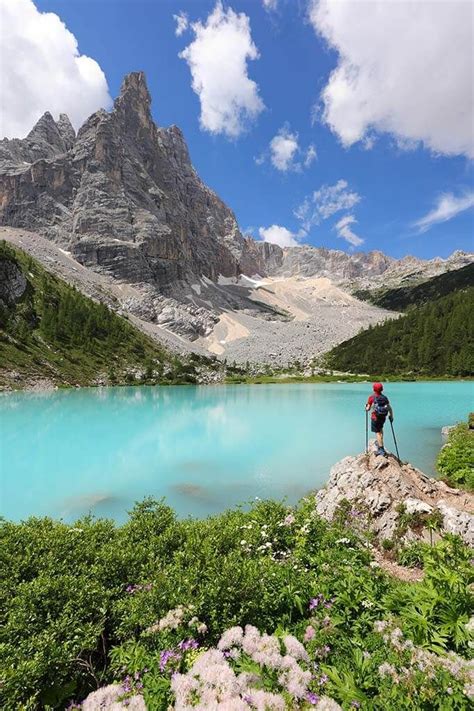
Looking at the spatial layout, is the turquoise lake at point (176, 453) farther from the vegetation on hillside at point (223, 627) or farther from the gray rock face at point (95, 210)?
the gray rock face at point (95, 210)

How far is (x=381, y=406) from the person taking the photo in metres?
13.9

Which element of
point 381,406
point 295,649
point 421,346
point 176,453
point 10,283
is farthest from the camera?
point 421,346

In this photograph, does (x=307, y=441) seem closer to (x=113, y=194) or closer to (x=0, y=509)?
(x=0, y=509)

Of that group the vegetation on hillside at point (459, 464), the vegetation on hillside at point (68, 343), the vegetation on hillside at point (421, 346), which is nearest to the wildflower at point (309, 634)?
the vegetation on hillside at point (459, 464)

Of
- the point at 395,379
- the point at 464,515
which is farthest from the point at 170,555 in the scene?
the point at 395,379

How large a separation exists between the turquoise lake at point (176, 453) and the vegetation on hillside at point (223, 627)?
25.9ft

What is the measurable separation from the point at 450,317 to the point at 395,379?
5173 cm

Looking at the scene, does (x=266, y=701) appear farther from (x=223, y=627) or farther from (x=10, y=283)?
(x=10, y=283)

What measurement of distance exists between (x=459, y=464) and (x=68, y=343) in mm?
95674

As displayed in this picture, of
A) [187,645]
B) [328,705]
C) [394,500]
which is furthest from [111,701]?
[394,500]

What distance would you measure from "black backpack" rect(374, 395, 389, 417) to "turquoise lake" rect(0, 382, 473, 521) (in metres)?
5.01

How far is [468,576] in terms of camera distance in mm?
5969

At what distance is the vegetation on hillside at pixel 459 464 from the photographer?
15.2 metres

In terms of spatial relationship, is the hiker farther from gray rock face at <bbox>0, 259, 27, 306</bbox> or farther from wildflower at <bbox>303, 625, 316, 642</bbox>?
gray rock face at <bbox>0, 259, 27, 306</bbox>
